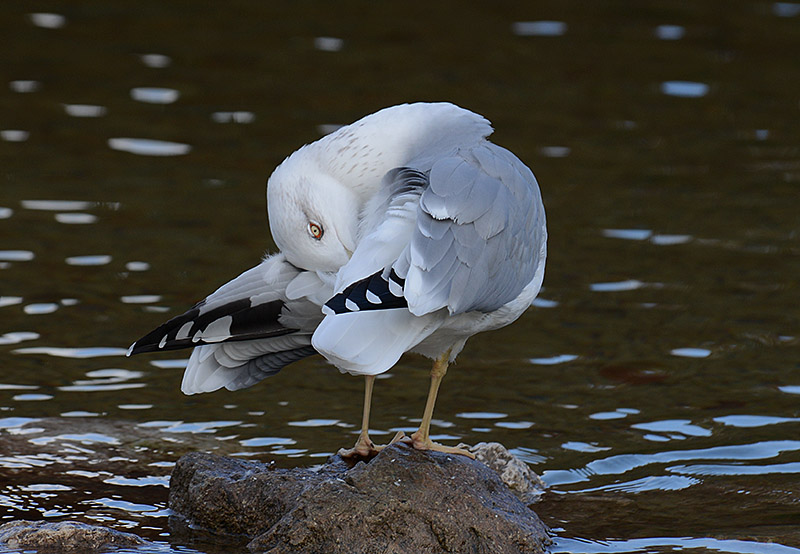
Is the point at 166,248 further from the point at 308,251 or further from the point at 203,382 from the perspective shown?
the point at 308,251

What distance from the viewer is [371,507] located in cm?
468

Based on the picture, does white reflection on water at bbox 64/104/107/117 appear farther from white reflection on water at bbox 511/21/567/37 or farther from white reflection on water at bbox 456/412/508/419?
white reflection on water at bbox 456/412/508/419

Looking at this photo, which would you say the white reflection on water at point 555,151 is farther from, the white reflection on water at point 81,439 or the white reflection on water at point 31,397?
the white reflection on water at point 81,439

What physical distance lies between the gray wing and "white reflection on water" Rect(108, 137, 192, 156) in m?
5.84

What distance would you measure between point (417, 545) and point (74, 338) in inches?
134

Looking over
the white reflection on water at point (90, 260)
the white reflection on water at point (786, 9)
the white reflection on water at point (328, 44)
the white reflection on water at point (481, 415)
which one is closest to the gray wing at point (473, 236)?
the white reflection on water at point (481, 415)

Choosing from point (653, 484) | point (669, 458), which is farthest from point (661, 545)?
point (669, 458)

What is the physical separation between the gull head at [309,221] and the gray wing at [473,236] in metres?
0.38

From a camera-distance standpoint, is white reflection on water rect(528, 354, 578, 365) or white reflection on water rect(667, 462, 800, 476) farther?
white reflection on water rect(528, 354, 578, 365)

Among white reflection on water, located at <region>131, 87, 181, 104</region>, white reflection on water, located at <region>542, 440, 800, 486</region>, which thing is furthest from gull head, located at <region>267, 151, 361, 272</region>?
white reflection on water, located at <region>131, 87, 181, 104</region>

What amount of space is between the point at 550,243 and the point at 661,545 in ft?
13.5

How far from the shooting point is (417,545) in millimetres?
4652

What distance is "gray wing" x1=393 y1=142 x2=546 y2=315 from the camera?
4.35m

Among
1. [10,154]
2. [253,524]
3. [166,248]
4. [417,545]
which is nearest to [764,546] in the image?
[417,545]
